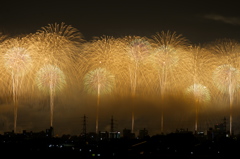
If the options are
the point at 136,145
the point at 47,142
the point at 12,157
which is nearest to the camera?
the point at 12,157

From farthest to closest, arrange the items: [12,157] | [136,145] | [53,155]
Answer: [136,145] < [53,155] < [12,157]

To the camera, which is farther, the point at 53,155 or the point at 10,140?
the point at 10,140

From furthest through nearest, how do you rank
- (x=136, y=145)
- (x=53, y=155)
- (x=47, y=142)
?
(x=47, y=142) → (x=136, y=145) → (x=53, y=155)

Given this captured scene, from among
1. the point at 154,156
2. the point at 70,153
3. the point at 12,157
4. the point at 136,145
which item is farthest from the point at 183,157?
the point at 12,157

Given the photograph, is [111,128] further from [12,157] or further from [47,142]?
[12,157]

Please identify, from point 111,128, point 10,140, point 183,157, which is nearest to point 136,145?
point 111,128

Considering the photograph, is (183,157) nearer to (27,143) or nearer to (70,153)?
(70,153)

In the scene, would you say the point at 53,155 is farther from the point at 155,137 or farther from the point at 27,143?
the point at 155,137

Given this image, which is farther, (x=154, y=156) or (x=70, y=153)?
(x=70, y=153)

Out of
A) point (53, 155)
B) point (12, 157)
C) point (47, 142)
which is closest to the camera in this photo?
point (12, 157)
